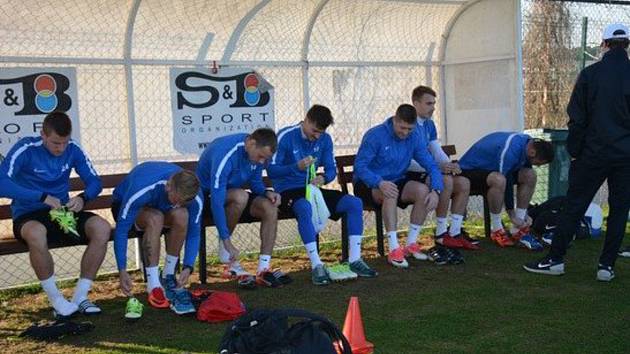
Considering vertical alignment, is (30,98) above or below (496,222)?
above

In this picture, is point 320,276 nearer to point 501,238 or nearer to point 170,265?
point 170,265

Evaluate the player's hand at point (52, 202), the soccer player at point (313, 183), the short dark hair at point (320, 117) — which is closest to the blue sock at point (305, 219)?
the soccer player at point (313, 183)

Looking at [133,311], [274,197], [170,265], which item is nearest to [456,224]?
[274,197]

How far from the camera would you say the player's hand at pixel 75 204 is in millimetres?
5875

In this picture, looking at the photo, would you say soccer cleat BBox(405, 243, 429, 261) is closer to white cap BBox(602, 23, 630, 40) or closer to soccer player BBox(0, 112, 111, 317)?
white cap BBox(602, 23, 630, 40)

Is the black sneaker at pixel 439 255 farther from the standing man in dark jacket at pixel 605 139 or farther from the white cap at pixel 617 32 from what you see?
the white cap at pixel 617 32

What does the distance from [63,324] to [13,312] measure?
105cm

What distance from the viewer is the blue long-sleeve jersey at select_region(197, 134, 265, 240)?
20.7 feet

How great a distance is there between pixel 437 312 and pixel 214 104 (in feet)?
11.4

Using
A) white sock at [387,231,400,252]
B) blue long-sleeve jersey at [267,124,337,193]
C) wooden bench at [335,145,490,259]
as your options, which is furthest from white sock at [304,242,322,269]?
white sock at [387,231,400,252]

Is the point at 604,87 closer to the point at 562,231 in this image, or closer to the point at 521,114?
the point at 562,231

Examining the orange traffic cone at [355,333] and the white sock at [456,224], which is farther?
the white sock at [456,224]

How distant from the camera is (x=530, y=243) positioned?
7953mm

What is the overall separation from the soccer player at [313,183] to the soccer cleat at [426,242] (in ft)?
4.65
